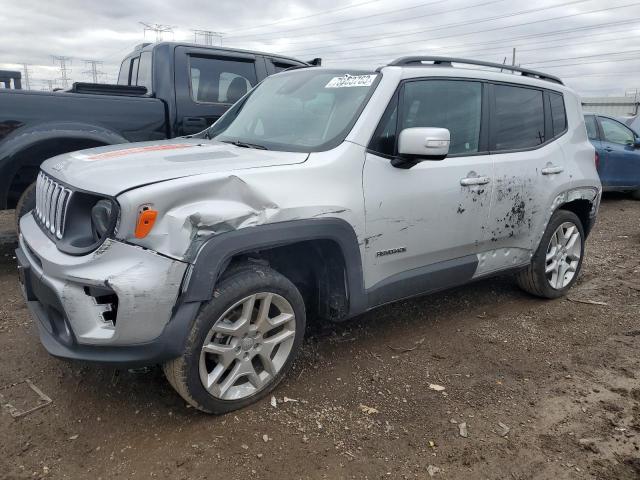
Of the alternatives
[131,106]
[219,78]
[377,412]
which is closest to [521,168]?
[377,412]

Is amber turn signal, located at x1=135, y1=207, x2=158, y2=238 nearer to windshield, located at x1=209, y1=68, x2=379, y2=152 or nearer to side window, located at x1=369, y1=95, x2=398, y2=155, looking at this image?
windshield, located at x1=209, y1=68, x2=379, y2=152

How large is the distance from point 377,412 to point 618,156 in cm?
871

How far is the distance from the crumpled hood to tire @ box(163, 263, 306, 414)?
21.5 inches

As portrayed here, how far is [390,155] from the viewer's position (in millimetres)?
3094

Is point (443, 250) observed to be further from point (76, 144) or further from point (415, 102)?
point (76, 144)

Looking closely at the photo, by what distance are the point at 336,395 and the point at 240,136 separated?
5.76 feet

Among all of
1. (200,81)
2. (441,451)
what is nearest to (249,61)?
(200,81)

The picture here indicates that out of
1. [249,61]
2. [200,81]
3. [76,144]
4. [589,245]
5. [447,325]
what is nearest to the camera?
[447,325]

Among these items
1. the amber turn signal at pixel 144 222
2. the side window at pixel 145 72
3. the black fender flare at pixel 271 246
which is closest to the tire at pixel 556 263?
the black fender flare at pixel 271 246

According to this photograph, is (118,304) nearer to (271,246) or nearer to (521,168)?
(271,246)

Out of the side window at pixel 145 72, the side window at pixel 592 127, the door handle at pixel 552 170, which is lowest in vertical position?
the door handle at pixel 552 170

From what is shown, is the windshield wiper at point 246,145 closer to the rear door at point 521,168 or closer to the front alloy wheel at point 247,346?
the front alloy wheel at point 247,346

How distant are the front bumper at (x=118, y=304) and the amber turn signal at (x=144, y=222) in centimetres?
7

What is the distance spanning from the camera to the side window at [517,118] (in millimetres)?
3818
